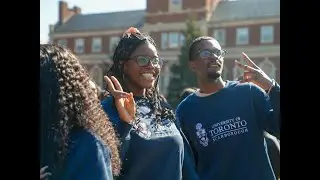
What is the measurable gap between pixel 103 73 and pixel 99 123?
32cm

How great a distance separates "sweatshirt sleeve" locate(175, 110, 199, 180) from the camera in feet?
5.68

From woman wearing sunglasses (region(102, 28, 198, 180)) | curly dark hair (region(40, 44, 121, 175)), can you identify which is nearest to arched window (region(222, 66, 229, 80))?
woman wearing sunglasses (region(102, 28, 198, 180))

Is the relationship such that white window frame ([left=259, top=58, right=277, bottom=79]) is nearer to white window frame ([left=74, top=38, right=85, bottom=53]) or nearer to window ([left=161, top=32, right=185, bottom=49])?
window ([left=161, top=32, right=185, bottom=49])

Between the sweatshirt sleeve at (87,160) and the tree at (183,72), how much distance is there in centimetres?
47

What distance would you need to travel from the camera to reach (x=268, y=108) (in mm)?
1715

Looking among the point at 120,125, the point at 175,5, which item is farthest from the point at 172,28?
the point at 120,125

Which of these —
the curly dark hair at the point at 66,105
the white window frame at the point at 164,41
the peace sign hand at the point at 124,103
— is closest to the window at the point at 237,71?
the white window frame at the point at 164,41

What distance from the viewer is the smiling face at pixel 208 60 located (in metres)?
1.76

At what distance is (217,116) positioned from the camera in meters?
1.76

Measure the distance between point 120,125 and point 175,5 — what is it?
0.47m
